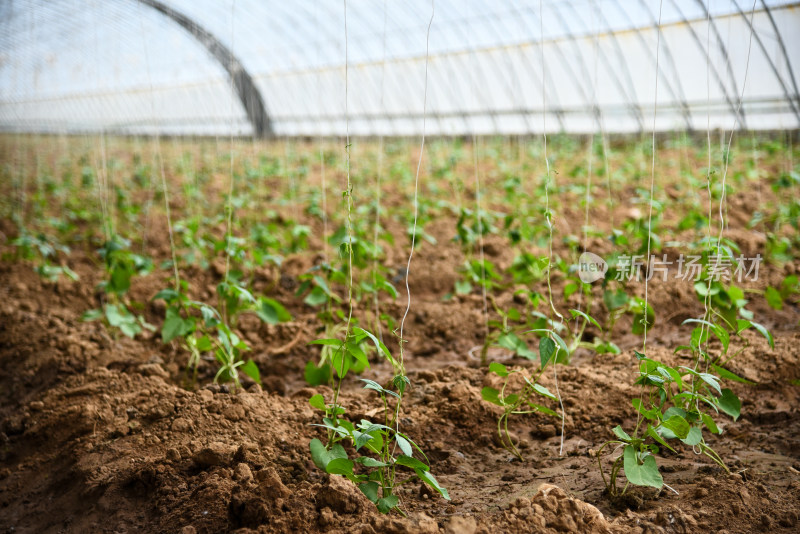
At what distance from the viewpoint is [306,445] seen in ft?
7.59

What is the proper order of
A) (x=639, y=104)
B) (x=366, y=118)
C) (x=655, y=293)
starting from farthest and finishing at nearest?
(x=366, y=118), (x=639, y=104), (x=655, y=293)

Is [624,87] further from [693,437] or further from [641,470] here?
[641,470]

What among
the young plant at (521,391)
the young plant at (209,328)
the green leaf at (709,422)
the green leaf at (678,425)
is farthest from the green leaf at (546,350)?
the young plant at (209,328)

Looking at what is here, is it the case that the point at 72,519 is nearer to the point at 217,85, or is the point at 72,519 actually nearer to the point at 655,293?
the point at 655,293

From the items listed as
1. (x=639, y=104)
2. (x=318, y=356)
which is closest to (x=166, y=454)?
(x=318, y=356)

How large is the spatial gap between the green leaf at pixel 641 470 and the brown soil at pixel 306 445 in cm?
11

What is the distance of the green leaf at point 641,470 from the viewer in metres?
1.80

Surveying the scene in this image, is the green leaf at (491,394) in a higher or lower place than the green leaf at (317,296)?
lower

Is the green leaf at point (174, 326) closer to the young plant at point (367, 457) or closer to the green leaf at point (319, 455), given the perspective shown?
the young plant at point (367, 457)

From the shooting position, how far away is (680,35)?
9938mm

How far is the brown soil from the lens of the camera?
1.85 m

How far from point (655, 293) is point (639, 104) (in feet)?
28.3

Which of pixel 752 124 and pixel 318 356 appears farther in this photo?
pixel 752 124

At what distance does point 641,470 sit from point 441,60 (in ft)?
42.2
